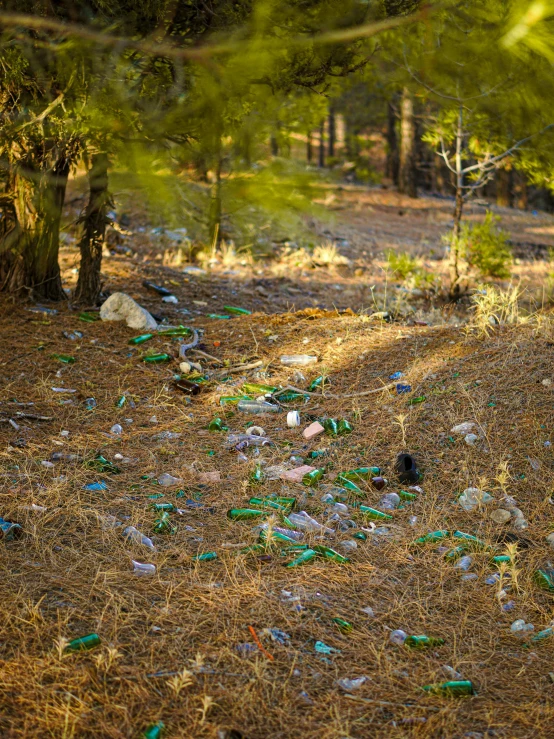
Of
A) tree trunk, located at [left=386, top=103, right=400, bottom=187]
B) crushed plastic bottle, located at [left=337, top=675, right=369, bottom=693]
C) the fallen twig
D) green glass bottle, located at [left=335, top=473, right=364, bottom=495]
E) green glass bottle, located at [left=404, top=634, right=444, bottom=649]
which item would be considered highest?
tree trunk, located at [left=386, top=103, right=400, bottom=187]

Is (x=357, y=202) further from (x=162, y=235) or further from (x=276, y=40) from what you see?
(x=276, y=40)

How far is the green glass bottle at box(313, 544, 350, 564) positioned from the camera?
3.21 m

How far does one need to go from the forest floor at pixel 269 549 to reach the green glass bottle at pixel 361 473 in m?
0.10

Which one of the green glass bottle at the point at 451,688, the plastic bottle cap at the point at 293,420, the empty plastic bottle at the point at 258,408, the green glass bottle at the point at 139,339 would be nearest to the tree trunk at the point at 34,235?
the green glass bottle at the point at 139,339

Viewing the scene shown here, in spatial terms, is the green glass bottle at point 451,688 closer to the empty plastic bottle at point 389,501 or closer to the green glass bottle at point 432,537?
the green glass bottle at point 432,537

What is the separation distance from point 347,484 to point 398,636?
119 centimetres

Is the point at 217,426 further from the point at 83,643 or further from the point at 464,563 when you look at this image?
the point at 83,643

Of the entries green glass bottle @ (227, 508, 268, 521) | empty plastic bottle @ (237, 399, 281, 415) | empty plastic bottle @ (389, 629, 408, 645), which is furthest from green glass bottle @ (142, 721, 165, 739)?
empty plastic bottle @ (237, 399, 281, 415)

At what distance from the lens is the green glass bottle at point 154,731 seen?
2.17 m

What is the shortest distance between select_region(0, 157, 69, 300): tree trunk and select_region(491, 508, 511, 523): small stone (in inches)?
157

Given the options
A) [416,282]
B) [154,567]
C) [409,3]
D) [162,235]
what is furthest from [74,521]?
[162,235]

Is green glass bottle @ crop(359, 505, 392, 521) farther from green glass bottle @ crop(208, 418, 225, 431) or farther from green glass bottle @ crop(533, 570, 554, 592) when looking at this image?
green glass bottle @ crop(208, 418, 225, 431)

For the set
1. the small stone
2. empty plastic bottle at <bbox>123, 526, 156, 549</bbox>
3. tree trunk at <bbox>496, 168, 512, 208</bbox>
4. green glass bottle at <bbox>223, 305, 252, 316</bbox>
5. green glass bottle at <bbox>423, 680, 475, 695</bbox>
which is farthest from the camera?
tree trunk at <bbox>496, 168, 512, 208</bbox>

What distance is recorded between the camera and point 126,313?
6219 millimetres
